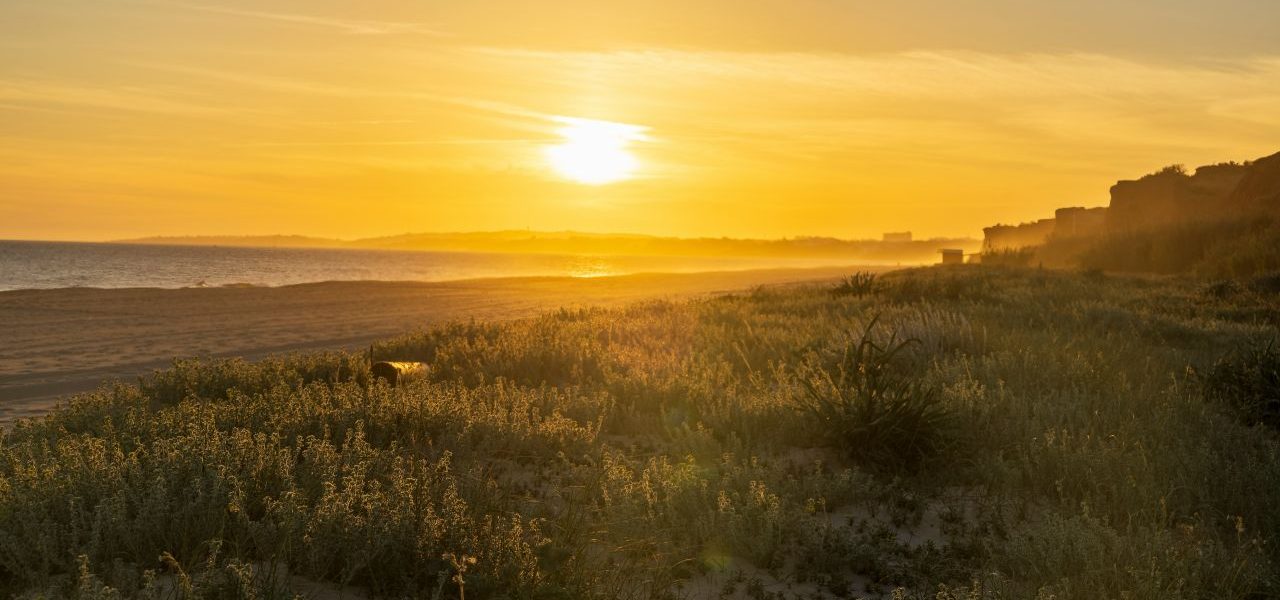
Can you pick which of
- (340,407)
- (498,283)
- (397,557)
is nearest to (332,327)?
(340,407)

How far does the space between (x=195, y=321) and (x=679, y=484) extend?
68.8 ft

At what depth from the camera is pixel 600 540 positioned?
4.88m

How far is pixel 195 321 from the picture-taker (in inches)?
893

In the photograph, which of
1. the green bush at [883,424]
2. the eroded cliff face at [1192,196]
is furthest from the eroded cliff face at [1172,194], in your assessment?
the green bush at [883,424]

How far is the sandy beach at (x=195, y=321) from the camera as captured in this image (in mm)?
14508

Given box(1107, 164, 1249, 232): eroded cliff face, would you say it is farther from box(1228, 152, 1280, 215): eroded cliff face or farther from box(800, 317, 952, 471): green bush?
box(800, 317, 952, 471): green bush

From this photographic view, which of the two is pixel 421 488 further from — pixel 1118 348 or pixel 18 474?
pixel 1118 348

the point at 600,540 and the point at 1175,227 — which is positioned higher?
the point at 1175,227

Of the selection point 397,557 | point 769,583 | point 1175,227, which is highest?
point 1175,227

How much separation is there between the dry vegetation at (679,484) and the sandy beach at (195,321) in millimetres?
6620

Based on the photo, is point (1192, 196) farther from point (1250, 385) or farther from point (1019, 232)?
point (1250, 385)

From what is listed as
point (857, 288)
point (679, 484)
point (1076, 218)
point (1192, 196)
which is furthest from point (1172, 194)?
point (679, 484)

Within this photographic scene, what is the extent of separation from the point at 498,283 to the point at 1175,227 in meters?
29.6

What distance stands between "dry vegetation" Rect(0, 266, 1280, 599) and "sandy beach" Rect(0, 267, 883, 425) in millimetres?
6620
